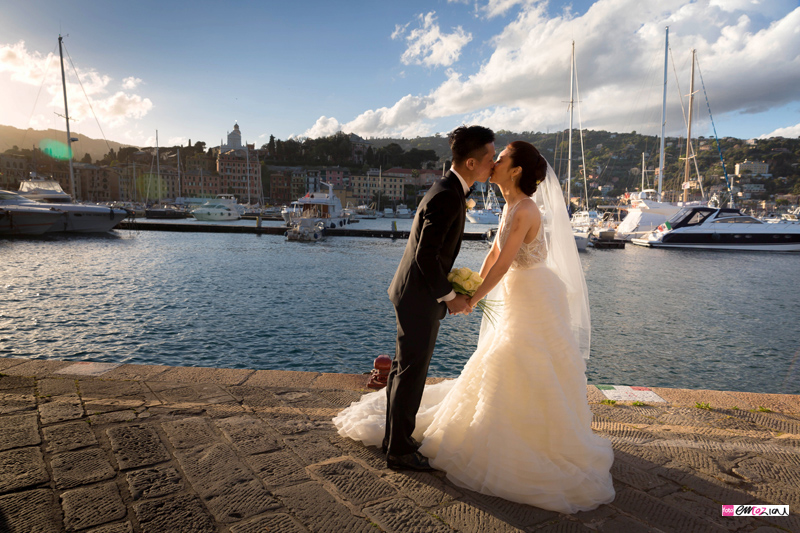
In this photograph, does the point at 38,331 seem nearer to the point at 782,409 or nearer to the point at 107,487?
the point at 107,487

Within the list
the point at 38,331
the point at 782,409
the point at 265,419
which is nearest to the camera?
the point at 265,419

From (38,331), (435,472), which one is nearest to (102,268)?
(38,331)

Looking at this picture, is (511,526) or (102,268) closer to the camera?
(511,526)

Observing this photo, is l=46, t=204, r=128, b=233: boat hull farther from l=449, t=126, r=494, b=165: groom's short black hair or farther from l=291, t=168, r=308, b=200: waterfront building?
l=291, t=168, r=308, b=200: waterfront building

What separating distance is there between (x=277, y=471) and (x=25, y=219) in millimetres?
35049

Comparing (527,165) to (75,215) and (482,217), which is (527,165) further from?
(482,217)

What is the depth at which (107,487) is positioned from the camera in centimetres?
203

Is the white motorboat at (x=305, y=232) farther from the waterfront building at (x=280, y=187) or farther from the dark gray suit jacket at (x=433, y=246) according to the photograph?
the waterfront building at (x=280, y=187)

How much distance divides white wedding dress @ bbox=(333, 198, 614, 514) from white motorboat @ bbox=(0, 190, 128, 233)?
117ft

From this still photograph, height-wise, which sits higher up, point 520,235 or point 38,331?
A: point 520,235

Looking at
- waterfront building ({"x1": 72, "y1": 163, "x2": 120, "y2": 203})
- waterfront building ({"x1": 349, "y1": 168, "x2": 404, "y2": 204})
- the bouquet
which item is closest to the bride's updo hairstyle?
the bouquet

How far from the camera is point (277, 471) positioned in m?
2.28

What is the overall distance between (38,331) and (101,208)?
28.5 metres
